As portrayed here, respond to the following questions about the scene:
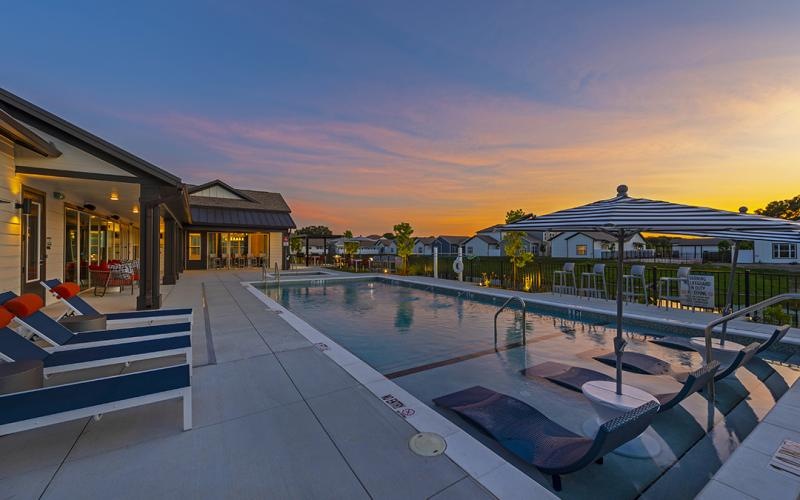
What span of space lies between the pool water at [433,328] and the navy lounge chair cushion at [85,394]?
2.74 m

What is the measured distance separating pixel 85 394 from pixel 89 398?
82 mm

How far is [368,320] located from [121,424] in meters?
5.64

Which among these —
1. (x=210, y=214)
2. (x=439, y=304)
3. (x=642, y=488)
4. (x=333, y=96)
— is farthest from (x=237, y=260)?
(x=642, y=488)

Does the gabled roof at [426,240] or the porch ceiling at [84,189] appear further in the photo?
the gabled roof at [426,240]

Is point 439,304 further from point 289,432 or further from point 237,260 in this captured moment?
point 237,260

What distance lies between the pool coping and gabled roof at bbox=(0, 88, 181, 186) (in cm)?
645

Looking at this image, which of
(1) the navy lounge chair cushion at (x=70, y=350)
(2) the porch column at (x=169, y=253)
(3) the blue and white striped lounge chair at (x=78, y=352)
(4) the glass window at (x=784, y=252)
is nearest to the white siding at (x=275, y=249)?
(2) the porch column at (x=169, y=253)

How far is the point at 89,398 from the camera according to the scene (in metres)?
2.51

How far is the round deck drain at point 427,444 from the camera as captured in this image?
2498 millimetres

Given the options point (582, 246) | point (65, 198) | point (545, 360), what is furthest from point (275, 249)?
point (582, 246)

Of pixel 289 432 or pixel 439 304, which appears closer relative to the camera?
pixel 289 432

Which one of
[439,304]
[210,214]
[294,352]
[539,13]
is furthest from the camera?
[210,214]

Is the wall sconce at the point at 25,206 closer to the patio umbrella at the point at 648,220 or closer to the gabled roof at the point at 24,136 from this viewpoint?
the gabled roof at the point at 24,136

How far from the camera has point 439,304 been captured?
1046cm
